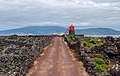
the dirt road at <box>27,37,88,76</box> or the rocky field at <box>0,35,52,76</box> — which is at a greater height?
the rocky field at <box>0,35,52,76</box>

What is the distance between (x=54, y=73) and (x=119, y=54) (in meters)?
29.2

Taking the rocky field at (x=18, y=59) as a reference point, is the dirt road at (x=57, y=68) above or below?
below

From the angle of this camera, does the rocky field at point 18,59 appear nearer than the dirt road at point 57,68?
Yes

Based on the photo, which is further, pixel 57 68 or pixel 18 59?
pixel 18 59

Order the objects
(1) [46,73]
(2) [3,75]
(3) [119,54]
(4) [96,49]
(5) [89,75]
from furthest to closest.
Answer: (4) [96,49] < (3) [119,54] < (1) [46,73] < (5) [89,75] < (2) [3,75]

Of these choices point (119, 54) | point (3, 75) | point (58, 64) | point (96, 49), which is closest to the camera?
point (3, 75)

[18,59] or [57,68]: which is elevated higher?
[18,59]

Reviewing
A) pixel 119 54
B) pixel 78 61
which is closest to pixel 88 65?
pixel 78 61

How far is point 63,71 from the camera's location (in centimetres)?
4966

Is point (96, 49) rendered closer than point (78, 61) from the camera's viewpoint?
No

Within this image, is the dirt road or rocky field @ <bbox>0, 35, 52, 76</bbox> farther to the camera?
the dirt road

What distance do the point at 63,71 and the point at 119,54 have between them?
27.0m

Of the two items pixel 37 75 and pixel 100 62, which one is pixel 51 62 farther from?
pixel 37 75

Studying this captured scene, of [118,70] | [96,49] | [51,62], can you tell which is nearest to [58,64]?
[51,62]
